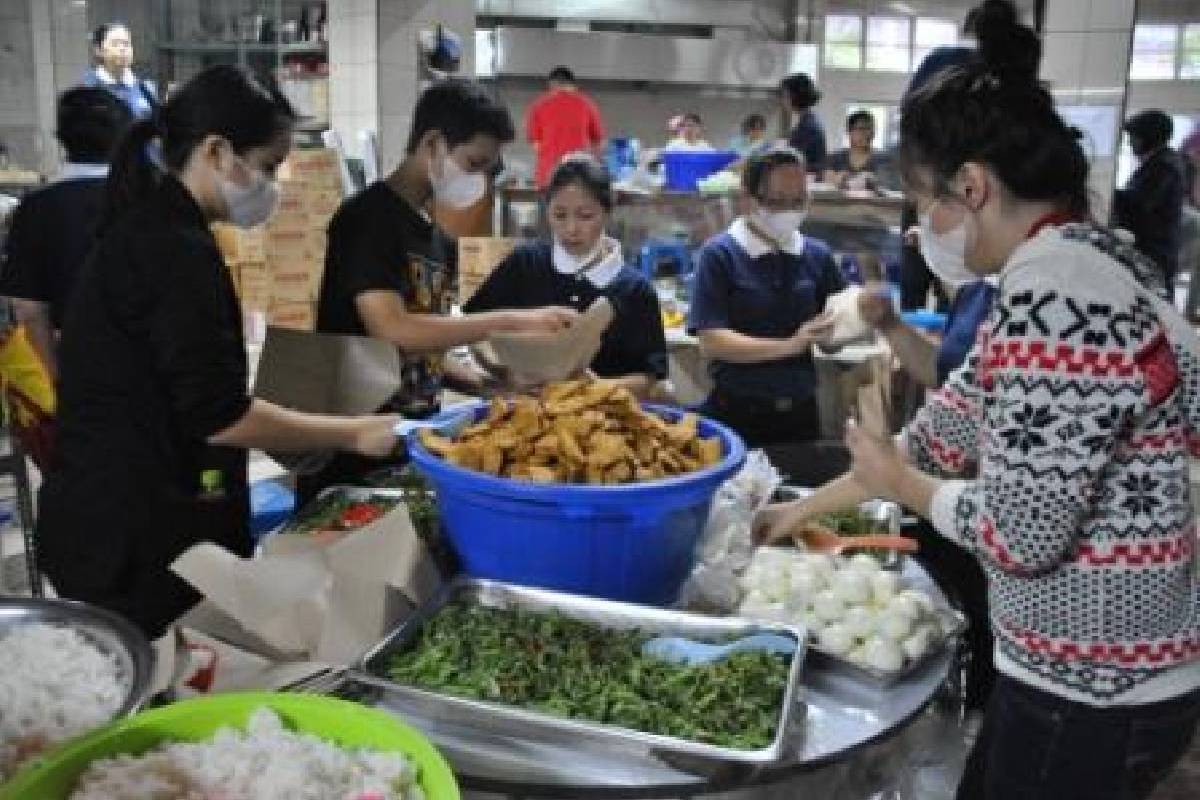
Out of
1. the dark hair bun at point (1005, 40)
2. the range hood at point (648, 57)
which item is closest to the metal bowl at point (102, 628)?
the dark hair bun at point (1005, 40)

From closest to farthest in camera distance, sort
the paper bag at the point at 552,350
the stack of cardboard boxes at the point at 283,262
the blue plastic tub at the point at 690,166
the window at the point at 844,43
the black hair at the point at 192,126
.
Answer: the black hair at the point at 192,126
the paper bag at the point at 552,350
the blue plastic tub at the point at 690,166
the stack of cardboard boxes at the point at 283,262
the window at the point at 844,43

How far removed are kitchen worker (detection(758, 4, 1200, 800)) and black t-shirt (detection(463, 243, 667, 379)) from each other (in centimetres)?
138

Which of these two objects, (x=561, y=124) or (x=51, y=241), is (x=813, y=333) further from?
(x=561, y=124)

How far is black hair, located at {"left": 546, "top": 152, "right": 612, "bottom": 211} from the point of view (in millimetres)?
2861

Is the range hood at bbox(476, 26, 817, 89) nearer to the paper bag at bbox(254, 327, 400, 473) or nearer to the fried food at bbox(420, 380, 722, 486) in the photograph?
the paper bag at bbox(254, 327, 400, 473)

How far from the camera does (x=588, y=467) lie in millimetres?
1579

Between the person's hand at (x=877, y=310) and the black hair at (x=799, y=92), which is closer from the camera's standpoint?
the person's hand at (x=877, y=310)

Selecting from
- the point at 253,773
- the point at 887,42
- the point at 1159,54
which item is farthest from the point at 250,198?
the point at 887,42

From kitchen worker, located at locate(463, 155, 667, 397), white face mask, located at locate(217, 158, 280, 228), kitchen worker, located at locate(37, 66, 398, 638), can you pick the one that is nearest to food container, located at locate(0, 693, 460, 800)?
kitchen worker, located at locate(37, 66, 398, 638)

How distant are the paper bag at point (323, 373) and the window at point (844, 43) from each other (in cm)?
1188

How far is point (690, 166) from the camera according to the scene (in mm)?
5410

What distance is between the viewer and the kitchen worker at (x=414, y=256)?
7.80 ft

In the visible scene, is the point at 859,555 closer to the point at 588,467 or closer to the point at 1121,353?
the point at 588,467

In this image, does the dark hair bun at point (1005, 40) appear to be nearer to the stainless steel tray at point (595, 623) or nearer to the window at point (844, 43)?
the stainless steel tray at point (595, 623)
